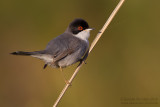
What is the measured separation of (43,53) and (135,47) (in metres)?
2.10

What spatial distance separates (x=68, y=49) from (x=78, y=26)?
1.84 feet

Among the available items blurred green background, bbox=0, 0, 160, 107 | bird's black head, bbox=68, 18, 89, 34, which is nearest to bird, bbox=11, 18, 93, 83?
bird's black head, bbox=68, 18, 89, 34

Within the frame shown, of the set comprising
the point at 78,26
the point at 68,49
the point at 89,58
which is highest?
the point at 78,26

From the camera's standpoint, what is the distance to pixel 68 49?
4.17 metres

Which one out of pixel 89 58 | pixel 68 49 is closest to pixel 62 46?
pixel 68 49

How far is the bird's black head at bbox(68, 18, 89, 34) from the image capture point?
4.43 metres

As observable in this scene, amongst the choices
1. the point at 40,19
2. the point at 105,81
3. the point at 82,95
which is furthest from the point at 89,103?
the point at 40,19

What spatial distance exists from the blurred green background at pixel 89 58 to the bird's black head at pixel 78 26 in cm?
74

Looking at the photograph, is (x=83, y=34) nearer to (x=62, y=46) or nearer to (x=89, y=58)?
(x=62, y=46)

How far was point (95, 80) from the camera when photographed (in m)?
4.90

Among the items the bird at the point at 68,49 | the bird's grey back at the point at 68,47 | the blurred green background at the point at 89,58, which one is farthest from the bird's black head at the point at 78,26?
the blurred green background at the point at 89,58

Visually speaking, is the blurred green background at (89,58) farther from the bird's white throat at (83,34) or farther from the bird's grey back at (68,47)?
the bird's grey back at (68,47)

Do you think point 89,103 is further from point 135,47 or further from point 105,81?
point 135,47

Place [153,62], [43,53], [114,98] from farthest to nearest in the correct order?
1. [153,62]
2. [114,98]
3. [43,53]
